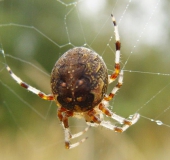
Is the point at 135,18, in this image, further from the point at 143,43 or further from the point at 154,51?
the point at 154,51

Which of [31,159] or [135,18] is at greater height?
[135,18]

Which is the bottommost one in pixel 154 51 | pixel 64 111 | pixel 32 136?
pixel 32 136

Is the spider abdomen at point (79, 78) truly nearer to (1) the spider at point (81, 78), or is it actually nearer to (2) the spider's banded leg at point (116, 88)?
(1) the spider at point (81, 78)

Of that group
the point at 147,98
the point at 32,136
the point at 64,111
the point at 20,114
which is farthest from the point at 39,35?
the point at 64,111

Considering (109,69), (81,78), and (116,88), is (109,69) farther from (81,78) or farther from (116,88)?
(81,78)

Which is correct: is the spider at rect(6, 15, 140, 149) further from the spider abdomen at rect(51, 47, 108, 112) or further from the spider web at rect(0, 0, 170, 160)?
the spider web at rect(0, 0, 170, 160)

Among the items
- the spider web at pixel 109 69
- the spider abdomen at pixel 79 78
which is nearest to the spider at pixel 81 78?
the spider abdomen at pixel 79 78

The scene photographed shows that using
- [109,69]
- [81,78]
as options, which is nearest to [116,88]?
[81,78]
